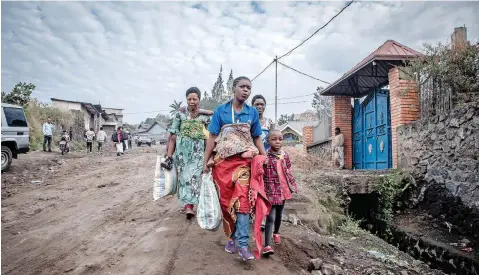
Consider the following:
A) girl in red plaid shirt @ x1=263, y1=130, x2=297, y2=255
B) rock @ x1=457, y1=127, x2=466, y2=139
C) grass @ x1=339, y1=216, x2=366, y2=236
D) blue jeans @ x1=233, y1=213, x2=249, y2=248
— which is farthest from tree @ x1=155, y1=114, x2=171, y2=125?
blue jeans @ x1=233, y1=213, x2=249, y2=248

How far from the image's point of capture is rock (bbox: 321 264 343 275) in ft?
10.0

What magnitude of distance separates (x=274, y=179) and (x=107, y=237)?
214cm

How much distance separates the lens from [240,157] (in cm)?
284

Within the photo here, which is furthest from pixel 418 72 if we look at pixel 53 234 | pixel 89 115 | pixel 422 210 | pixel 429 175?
pixel 89 115

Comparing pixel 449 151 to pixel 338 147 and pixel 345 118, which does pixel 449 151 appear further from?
pixel 345 118

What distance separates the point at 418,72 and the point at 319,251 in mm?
5077

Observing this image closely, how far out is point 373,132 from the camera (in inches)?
361

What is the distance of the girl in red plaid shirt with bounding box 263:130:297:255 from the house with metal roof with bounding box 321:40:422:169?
4.85 metres

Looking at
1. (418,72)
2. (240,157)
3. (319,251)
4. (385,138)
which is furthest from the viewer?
(385,138)

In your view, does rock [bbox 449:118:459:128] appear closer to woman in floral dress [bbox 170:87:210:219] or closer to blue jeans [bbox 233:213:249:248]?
woman in floral dress [bbox 170:87:210:219]

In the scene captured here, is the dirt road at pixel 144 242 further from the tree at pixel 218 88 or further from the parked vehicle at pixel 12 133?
the tree at pixel 218 88

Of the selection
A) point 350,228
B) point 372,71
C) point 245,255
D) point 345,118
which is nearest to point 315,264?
point 245,255

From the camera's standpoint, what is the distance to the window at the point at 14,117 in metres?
9.16

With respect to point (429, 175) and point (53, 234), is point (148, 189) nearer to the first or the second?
point (53, 234)
